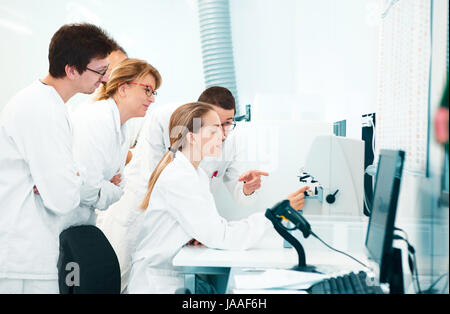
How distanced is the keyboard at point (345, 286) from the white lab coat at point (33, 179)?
0.89 metres

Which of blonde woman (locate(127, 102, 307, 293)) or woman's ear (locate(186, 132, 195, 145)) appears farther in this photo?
woman's ear (locate(186, 132, 195, 145))

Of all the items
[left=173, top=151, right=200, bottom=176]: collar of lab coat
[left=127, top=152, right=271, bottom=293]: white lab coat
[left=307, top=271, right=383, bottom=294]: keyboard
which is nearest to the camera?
[left=307, top=271, right=383, bottom=294]: keyboard

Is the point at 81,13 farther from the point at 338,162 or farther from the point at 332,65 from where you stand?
the point at 338,162

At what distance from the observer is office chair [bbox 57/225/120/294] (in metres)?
1.37

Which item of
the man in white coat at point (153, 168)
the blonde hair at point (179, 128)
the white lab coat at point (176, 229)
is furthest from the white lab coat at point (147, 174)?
the white lab coat at point (176, 229)

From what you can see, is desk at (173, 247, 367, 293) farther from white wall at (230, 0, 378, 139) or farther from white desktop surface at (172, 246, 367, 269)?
white wall at (230, 0, 378, 139)

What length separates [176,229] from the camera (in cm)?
158

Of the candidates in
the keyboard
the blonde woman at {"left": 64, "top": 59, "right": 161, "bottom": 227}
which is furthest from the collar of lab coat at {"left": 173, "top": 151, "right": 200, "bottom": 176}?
the keyboard

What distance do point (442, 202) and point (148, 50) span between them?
1686mm

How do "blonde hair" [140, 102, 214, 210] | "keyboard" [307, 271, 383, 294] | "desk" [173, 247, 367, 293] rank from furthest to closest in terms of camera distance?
1. "blonde hair" [140, 102, 214, 210]
2. "desk" [173, 247, 367, 293]
3. "keyboard" [307, 271, 383, 294]

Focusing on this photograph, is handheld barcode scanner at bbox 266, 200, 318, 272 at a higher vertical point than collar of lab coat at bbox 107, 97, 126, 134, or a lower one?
lower

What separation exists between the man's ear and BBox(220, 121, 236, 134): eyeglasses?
2.28ft

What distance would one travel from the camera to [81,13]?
224 centimetres

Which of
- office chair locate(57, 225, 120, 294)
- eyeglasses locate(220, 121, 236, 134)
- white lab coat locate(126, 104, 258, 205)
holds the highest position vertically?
eyeglasses locate(220, 121, 236, 134)
